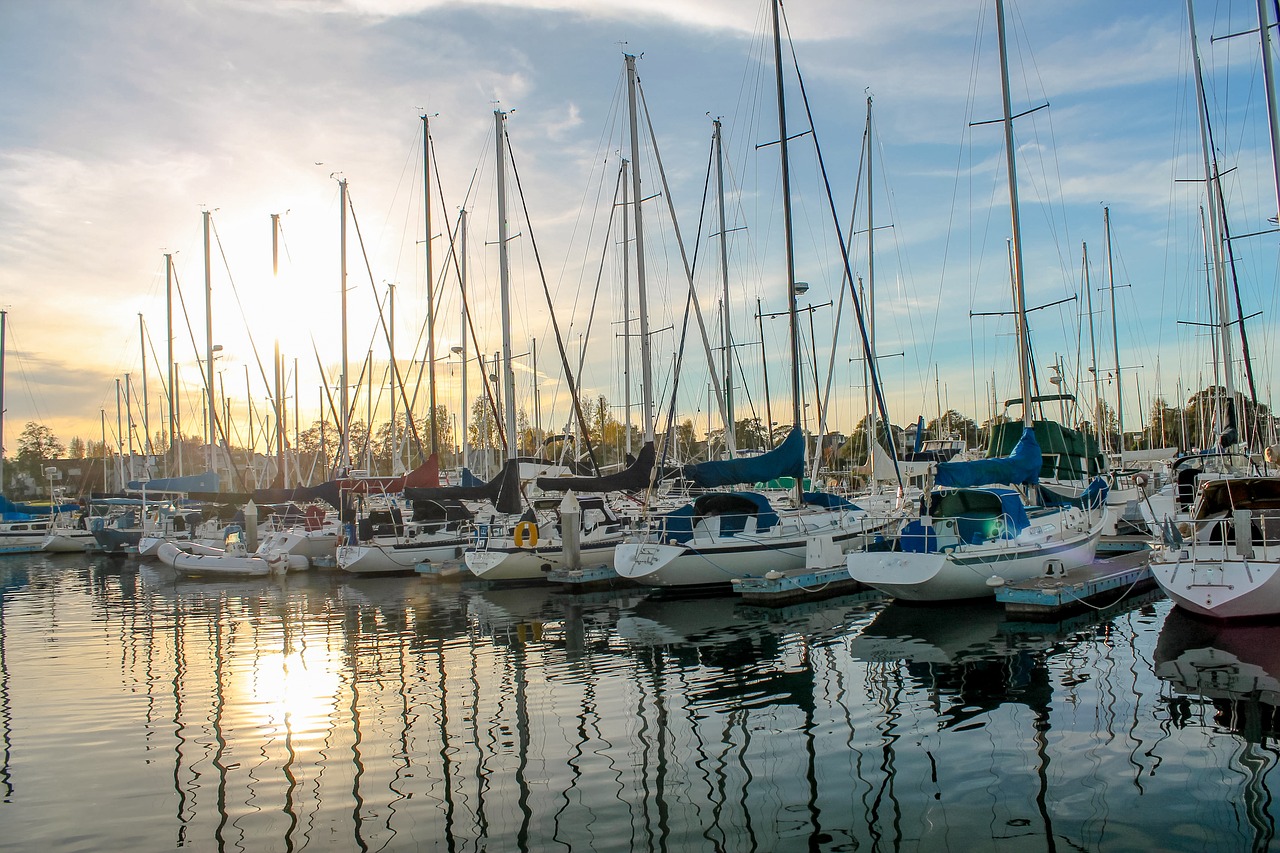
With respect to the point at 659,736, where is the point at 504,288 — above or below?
above

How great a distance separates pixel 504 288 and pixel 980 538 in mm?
17086

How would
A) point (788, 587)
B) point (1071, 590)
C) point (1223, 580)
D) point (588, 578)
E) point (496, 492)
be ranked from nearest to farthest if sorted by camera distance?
point (1223, 580) → point (1071, 590) → point (788, 587) → point (588, 578) → point (496, 492)

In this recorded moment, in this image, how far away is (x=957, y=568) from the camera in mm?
18656

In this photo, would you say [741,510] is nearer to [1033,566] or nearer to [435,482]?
[1033,566]

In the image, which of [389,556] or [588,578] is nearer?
[588,578]

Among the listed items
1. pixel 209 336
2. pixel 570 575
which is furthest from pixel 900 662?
pixel 209 336

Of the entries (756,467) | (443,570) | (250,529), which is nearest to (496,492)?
(443,570)

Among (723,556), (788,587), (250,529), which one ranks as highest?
(250,529)

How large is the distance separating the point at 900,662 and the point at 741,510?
9.97m

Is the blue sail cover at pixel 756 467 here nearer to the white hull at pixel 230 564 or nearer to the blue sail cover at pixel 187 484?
the white hull at pixel 230 564

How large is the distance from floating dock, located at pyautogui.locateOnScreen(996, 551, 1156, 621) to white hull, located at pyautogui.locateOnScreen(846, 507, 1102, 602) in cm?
43

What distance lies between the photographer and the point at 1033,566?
1958 centimetres

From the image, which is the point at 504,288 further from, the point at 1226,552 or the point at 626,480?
the point at 1226,552

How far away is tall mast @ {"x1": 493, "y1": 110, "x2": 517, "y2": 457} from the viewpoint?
29141 mm
